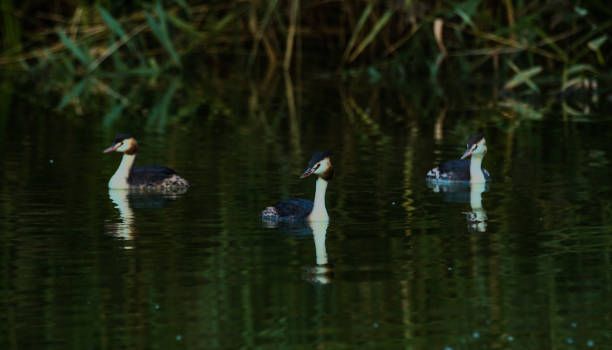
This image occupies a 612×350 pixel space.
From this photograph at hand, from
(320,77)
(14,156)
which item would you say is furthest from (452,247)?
(320,77)

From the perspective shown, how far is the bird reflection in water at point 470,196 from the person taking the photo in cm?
1087

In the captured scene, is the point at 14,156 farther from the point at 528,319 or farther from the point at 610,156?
the point at 528,319

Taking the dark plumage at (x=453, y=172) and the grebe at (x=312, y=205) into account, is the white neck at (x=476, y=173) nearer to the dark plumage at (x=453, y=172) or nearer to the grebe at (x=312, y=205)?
the dark plumage at (x=453, y=172)

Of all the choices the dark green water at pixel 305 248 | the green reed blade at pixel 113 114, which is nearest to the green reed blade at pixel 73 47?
the green reed blade at pixel 113 114

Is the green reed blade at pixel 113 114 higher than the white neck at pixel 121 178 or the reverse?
higher

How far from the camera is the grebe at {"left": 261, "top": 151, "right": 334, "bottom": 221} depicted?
10.8 metres

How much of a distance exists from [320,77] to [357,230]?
16404 millimetres

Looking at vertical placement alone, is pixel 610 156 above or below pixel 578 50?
below

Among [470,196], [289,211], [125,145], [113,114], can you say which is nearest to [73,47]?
[113,114]

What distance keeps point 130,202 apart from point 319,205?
84.4 inches

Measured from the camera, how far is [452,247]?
9.81 metres

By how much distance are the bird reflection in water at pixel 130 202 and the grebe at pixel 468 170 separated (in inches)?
98.9

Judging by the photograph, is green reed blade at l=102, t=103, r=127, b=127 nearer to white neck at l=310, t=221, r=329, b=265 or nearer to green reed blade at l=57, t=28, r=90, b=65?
green reed blade at l=57, t=28, r=90, b=65

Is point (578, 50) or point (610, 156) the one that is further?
point (578, 50)
